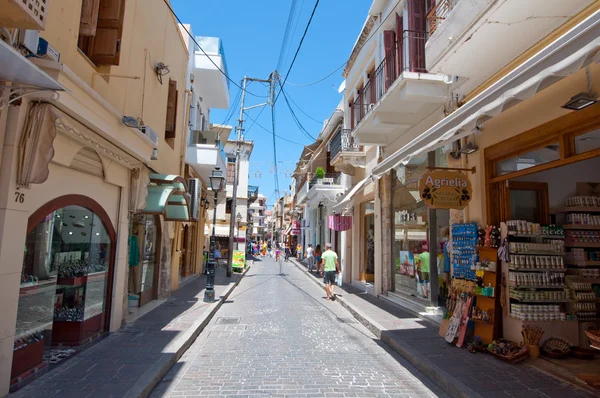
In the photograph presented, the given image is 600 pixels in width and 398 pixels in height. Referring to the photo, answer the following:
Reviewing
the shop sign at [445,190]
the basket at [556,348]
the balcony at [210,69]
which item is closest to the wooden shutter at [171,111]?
the balcony at [210,69]

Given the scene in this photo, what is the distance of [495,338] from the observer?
593 centimetres

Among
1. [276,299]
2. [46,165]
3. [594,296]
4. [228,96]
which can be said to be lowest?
[276,299]

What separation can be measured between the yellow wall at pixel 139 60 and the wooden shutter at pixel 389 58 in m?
5.75


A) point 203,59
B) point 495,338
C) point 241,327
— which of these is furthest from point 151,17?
point 495,338

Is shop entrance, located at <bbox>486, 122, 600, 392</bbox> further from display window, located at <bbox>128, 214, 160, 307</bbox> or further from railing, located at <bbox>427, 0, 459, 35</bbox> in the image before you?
display window, located at <bbox>128, 214, 160, 307</bbox>

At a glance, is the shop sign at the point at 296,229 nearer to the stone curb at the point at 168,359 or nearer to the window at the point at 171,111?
the window at the point at 171,111

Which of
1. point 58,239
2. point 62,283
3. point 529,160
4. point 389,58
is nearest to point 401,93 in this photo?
point 389,58

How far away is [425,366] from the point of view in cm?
521

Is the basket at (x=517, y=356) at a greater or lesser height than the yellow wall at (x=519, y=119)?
lesser

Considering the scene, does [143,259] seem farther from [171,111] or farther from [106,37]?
[106,37]

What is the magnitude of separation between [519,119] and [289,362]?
513 centimetres

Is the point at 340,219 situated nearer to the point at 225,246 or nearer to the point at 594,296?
the point at 594,296

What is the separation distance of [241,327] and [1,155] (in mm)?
5484

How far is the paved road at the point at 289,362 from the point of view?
4.57 m
